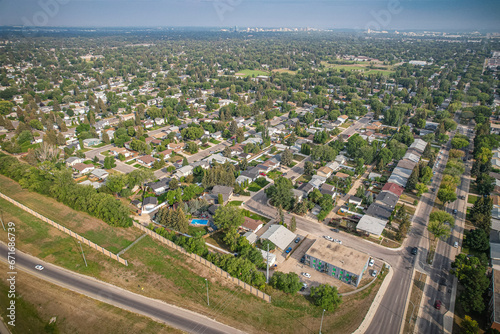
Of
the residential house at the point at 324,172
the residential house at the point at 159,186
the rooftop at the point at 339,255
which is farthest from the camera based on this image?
the residential house at the point at 324,172

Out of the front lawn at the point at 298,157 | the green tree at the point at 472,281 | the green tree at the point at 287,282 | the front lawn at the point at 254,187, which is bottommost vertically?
the front lawn at the point at 298,157

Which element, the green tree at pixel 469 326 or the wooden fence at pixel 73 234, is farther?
the wooden fence at pixel 73 234

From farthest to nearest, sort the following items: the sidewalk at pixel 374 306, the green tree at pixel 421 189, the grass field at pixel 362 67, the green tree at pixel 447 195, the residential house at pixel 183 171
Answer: the grass field at pixel 362 67
the residential house at pixel 183 171
the green tree at pixel 421 189
the green tree at pixel 447 195
the sidewalk at pixel 374 306

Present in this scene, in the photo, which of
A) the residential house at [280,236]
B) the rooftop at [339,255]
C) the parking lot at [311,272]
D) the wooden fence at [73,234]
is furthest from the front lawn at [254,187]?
the wooden fence at [73,234]

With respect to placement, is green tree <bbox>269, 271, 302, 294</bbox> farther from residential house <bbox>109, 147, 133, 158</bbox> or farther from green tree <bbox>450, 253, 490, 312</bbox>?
residential house <bbox>109, 147, 133, 158</bbox>

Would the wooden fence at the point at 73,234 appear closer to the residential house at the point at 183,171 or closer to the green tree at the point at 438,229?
the residential house at the point at 183,171

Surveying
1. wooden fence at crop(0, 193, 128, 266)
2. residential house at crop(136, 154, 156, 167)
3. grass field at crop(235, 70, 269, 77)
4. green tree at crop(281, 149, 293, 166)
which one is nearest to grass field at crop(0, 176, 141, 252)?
wooden fence at crop(0, 193, 128, 266)

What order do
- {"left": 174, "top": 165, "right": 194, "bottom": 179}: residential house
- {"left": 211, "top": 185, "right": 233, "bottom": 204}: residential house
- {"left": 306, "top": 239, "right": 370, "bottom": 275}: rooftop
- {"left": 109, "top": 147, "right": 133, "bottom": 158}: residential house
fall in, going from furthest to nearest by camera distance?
{"left": 109, "top": 147, "right": 133, "bottom": 158}: residential house
{"left": 174, "top": 165, "right": 194, "bottom": 179}: residential house
{"left": 211, "top": 185, "right": 233, "bottom": 204}: residential house
{"left": 306, "top": 239, "right": 370, "bottom": 275}: rooftop
